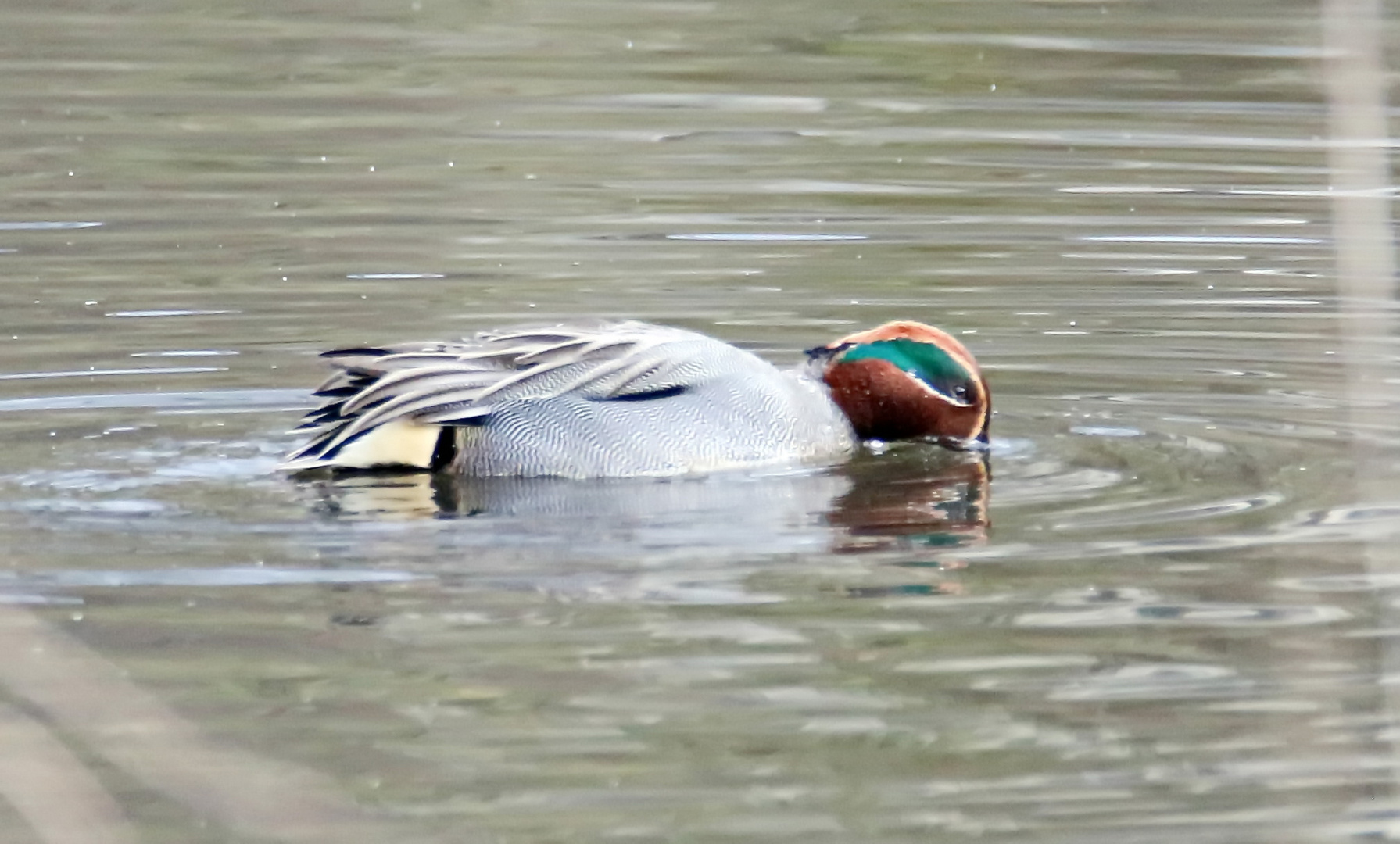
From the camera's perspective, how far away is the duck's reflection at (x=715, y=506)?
7.23m

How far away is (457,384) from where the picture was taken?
8055 mm

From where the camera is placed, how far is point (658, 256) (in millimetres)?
11836

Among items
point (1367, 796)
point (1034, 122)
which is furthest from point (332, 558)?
point (1034, 122)

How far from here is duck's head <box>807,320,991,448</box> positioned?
28.3 feet

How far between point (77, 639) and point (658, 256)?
616 centimetres

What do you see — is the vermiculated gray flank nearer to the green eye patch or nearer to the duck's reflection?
the duck's reflection

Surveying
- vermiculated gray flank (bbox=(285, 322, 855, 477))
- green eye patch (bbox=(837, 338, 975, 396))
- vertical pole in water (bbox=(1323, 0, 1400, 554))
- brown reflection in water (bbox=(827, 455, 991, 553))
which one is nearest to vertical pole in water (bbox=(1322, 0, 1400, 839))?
vertical pole in water (bbox=(1323, 0, 1400, 554))

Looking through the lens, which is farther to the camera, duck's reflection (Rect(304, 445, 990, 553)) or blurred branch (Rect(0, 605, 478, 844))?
duck's reflection (Rect(304, 445, 990, 553))

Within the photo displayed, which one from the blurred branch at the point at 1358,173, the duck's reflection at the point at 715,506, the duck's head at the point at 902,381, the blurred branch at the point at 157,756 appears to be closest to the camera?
the blurred branch at the point at 1358,173

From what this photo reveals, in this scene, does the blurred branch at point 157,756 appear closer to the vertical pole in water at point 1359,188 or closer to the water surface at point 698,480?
the water surface at point 698,480

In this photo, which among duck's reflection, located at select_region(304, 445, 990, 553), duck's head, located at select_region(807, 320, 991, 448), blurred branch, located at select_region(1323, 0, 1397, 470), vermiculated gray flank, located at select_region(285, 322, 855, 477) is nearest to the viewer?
blurred branch, located at select_region(1323, 0, 1397, 470)

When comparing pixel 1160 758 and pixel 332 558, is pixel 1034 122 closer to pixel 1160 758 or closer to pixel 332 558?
pixel 332 558

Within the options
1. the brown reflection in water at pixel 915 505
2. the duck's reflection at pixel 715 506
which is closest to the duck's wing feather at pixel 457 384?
the duck's reflection at pixel 715 506

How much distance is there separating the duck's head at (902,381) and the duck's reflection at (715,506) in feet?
0.80
